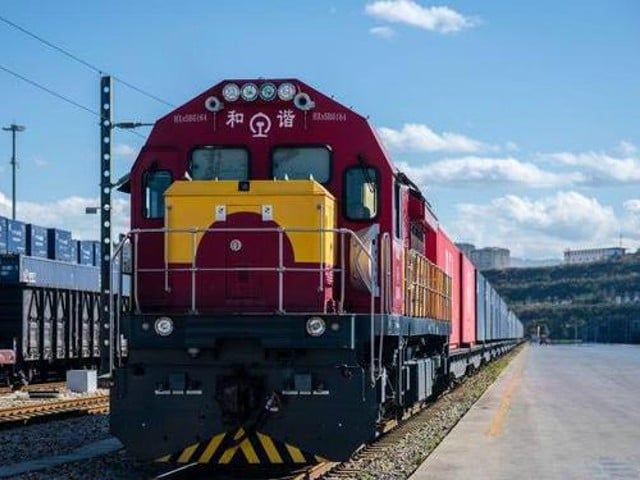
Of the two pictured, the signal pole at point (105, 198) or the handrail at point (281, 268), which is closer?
the handrail at point (281, 268)

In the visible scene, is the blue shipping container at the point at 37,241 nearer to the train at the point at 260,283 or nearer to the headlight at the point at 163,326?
the train at the point at 260,283

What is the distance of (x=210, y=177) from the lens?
12.8 metres

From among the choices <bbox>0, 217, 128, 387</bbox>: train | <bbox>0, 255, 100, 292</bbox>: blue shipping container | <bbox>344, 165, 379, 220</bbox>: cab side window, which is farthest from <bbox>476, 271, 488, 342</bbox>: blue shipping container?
<bbox>344, 165, 379, 220</bbox>: cab side window

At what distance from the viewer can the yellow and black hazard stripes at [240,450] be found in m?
11.5

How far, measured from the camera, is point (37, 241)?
3594cm

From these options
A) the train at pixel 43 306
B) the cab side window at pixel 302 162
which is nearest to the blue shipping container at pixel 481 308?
the train at pixel 43 306

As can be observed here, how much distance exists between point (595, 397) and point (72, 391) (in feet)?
43.3

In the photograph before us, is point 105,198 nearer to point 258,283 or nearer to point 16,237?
point 16,237

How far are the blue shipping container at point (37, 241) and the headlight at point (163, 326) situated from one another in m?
24.8

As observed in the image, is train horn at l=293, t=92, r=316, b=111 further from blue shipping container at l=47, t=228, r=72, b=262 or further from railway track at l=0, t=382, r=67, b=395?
blue shipping container at l=47, t=228, r=72, b=262

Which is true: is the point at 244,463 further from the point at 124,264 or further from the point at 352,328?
the point at 124,264

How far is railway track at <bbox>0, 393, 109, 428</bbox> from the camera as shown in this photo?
1927 centimetres

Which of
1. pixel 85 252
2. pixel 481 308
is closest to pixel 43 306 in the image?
pixel 85 252

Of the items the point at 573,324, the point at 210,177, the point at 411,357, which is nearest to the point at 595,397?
the point at 411,357
